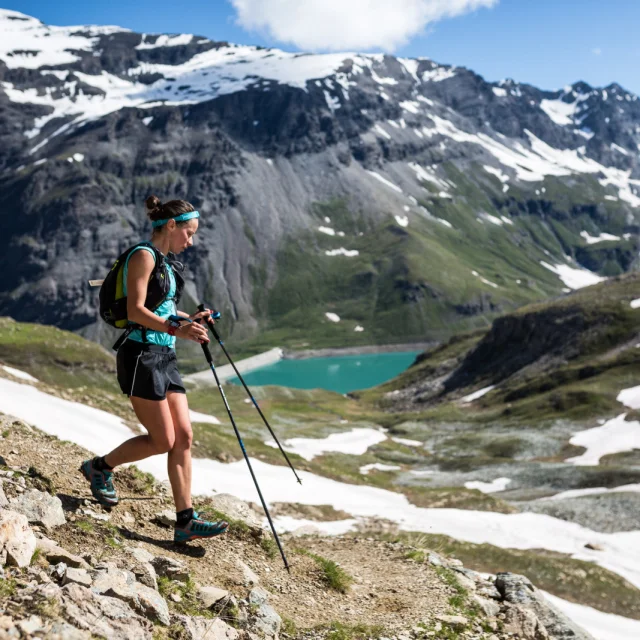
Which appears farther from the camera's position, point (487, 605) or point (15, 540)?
point (487, 605)

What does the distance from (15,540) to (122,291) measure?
3.94 m

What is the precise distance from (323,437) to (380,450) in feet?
24.6

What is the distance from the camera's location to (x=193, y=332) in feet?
32.4

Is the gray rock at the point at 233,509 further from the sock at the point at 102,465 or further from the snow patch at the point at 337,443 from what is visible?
the snow patch at the point at 337,443

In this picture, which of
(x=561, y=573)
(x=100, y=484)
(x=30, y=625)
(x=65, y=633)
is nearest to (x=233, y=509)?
(x=100, y=484)

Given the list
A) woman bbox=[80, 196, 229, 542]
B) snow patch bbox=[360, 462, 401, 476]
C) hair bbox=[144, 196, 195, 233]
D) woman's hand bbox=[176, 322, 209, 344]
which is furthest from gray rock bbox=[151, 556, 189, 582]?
snow patch bbox=[360, 462, 401, 476]

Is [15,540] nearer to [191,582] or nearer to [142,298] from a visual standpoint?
[191,582]

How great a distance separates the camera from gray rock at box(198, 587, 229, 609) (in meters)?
9.14

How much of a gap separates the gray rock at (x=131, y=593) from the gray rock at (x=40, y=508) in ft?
5.59

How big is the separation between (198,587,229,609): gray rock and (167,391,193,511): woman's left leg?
162 centimetres

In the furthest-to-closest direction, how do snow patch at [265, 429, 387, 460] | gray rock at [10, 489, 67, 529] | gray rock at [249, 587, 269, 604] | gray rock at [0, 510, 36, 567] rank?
snow patch at [265, 429, 387, 460] < gray rock at [249, 587, 269, 604] < gray rock at [10, 489, 67, 529] < gray rock at [0, 510, 36, 567]

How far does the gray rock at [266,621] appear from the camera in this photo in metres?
9.02

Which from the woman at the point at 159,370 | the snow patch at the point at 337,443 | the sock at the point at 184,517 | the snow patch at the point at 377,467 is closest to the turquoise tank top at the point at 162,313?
the woman at the point at 159,370

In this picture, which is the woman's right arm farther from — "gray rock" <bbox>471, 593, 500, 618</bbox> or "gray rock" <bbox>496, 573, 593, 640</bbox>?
"gray rock" <bbox>496, 573, 593, 640</bbox>
